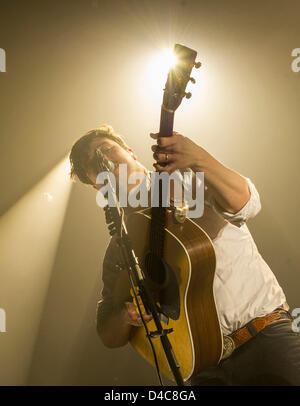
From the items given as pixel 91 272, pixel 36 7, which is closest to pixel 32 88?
pixel 36 7

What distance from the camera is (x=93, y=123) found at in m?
2.07

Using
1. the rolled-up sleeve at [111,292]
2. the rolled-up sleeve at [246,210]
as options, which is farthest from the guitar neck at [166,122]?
the rolled-up sleeve at [111,292]

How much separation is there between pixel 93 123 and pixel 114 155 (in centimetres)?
42

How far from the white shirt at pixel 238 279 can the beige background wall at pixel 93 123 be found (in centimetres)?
80

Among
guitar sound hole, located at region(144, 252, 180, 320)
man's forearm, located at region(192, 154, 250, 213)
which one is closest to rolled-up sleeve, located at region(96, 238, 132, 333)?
guitar sound hole, located at region(144, 252, 180, 320)

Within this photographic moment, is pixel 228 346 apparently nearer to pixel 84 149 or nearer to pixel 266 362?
pixel 266 362

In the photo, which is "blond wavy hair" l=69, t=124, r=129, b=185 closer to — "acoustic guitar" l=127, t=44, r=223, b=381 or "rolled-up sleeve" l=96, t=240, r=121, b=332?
"rolled-up sleeve" l=96, t=240, r=121, b=332

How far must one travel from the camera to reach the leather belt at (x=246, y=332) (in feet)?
4.30

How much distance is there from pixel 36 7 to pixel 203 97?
46.0 inches

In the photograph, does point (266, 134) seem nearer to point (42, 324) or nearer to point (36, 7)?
point (36, 7)

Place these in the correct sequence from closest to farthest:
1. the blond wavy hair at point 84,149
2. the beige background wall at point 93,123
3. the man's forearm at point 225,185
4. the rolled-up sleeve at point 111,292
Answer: the man's forearm at point 225,185 → the rolled-up sleeve at point 111,292 → the blond wavy hair at point 84,149 → the beige background wall at point 93,123

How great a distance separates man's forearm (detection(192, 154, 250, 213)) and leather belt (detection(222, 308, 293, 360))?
456 mm

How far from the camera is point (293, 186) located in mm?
2145

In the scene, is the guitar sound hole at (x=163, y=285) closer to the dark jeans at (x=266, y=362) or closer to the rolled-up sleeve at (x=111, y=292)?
the rolled-up sleeve at (x=111, y=292)
